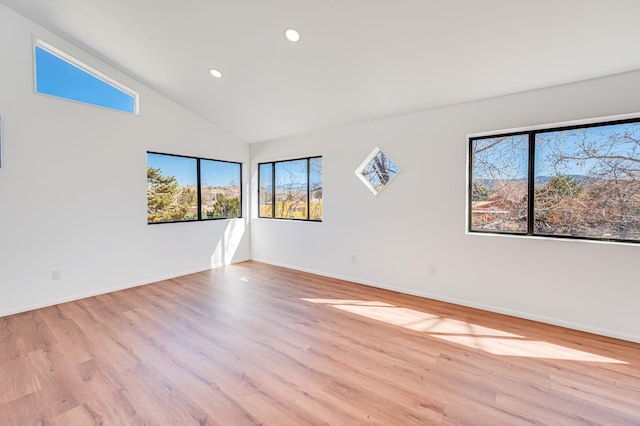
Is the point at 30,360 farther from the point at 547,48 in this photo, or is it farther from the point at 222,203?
the point at 547,48

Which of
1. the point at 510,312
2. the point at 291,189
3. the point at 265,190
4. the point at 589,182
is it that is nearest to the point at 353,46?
the point at 589,182

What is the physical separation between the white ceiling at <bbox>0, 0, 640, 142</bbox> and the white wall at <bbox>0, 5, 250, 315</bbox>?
0.63 m

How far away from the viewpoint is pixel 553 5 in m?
2.03

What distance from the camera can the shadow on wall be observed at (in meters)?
5.29

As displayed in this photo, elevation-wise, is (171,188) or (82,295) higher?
(171,188)


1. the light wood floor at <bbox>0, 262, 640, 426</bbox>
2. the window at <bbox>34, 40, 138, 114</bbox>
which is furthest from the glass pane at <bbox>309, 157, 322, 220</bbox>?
the window at <bbox>34, 40, 138, 114</bbox>

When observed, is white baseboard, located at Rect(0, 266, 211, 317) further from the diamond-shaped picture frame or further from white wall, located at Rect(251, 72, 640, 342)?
the diamond-shaped picture frame

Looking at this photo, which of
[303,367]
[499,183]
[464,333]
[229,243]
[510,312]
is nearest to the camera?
[303,367]

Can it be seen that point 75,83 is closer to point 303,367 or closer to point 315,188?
point 315,188

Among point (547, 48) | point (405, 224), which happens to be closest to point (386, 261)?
point (405, 224)

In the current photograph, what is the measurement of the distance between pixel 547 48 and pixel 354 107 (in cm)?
206

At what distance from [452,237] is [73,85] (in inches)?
205

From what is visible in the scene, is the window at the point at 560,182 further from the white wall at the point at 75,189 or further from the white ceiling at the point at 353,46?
the white wall at the point at 75,189

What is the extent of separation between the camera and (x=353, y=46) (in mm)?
2766
